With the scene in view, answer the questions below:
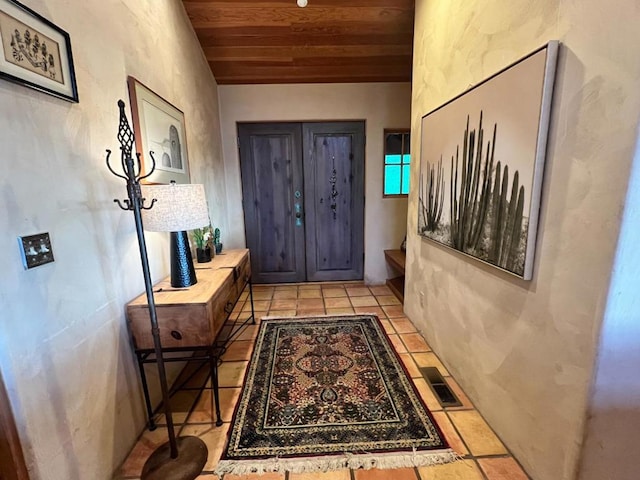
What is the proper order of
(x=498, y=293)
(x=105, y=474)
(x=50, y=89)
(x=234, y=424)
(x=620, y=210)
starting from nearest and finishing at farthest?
1. (x=620, y=210)
2. (x=50, y=89)
3. (x=105, y=474)
4. (x=498, y=293)
5. (x=234, y=424)

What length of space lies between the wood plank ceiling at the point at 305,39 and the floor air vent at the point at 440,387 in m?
3.03

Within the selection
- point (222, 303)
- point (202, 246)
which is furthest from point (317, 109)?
point (222, 303)

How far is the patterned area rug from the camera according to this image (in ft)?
4.59

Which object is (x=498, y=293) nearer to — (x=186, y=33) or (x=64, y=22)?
(x=64, y=22)

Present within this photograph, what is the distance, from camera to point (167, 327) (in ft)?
4.90

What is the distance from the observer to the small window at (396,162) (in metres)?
3.66

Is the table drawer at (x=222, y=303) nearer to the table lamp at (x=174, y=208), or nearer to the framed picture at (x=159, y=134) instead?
the table lamp at (x=174, y=208)

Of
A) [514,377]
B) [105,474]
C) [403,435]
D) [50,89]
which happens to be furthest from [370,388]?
[50,89]

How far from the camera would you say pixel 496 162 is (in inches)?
55.4

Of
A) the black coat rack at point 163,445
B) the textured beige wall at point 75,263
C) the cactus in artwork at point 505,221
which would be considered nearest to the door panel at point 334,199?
the textured beige wall at point 75,263

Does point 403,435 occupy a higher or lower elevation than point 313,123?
lower

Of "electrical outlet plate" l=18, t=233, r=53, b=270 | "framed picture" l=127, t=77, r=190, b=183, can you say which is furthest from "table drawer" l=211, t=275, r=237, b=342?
"framed picture" l=127, t=77, r=190, b=183

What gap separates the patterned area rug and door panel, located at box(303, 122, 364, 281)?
1.52 metres

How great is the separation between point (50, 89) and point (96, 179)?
1.21 ft
